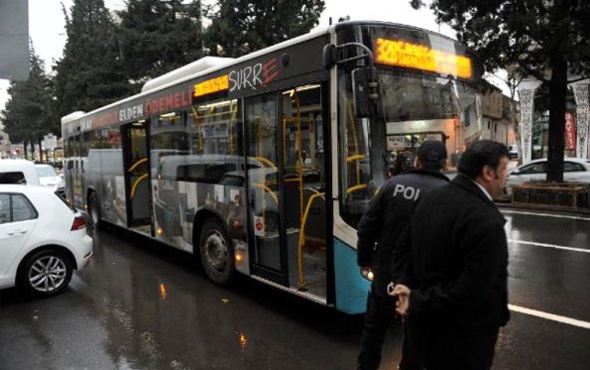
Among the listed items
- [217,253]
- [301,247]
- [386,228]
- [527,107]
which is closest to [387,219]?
[386,228]

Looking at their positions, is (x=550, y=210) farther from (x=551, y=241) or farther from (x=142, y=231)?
(x=142, y=231)

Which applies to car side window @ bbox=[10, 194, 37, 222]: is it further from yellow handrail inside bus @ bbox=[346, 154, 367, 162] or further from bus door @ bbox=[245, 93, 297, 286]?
yellow handrail inside bus @ bbox=[346, 154, 367, 162]

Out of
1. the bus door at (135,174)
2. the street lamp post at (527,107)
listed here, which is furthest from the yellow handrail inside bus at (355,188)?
the street lamp post at (527,107)

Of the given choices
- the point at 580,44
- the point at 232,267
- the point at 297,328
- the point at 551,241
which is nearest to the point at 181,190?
the point at 232,267

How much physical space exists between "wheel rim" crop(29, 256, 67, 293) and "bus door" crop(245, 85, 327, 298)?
2.92 metres

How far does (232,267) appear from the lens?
6496mm

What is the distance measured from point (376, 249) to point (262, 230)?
239 centimetres

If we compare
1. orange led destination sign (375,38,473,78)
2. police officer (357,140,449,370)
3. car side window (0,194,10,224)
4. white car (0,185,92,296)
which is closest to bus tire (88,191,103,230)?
white car (0,185,92,296)

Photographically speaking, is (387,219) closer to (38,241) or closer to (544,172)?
(38,241)

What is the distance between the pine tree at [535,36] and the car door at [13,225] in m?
12.4

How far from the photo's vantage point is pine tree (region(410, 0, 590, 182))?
508 inches

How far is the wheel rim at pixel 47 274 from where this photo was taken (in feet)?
→ 21.3

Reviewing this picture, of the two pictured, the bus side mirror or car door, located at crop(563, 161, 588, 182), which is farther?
car door, located at crop(563, 161, 588, 182)

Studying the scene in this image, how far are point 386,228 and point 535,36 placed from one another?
39.5ft
